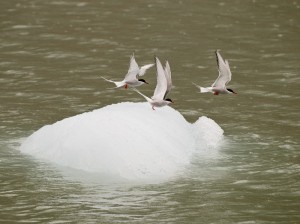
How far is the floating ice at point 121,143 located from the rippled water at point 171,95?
411 millimetres

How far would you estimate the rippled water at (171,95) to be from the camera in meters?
24.9

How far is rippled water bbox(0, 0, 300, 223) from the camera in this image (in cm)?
2494

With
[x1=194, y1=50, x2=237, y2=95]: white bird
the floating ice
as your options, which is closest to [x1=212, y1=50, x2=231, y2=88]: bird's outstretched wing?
[x1=194, y1=50, x2=237, y2=95]: white bird

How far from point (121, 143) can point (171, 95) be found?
957 cm

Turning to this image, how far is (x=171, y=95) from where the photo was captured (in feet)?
119

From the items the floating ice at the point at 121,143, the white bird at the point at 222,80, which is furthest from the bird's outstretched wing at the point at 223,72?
the floating ice at the point at 121,143

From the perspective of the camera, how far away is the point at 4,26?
45.9m

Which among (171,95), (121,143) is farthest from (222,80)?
(171,95)

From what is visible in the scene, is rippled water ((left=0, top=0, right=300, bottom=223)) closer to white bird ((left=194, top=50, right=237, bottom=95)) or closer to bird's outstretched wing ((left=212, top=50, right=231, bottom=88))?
white bird ((left=194, top=50, right=237, bottom=95))

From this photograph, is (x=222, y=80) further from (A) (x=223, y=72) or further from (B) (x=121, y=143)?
(B) (x=121, y=143)

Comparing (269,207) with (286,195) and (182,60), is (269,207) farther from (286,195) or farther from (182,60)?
(182,60)

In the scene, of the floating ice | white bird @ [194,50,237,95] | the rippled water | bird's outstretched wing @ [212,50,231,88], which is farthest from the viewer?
Answer: white bird @ [194,50,237,95]

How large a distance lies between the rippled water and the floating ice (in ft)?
1.35

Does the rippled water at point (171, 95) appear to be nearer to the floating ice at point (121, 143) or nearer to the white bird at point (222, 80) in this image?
the floating ice at point (121, 143)
